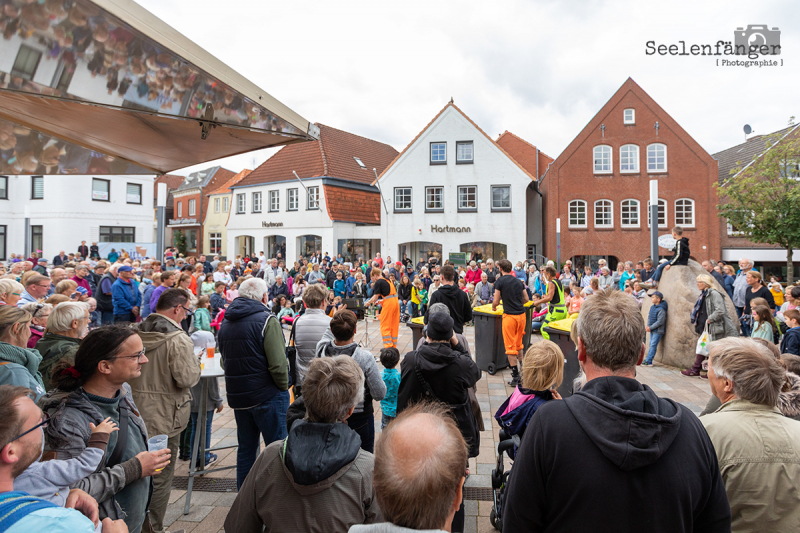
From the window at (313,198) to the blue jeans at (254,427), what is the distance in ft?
82.6

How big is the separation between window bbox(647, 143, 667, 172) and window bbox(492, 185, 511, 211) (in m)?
8.27

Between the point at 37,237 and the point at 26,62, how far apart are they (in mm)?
34962

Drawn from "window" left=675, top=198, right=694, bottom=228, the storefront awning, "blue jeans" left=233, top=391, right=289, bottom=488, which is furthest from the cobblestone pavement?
"window" left=675, top=198, right=694, bottom=228

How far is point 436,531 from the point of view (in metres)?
1.20

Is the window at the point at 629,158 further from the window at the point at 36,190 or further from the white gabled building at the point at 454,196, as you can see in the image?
the window at the point at 36,190

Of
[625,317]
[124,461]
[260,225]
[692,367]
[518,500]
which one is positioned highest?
[260,225]

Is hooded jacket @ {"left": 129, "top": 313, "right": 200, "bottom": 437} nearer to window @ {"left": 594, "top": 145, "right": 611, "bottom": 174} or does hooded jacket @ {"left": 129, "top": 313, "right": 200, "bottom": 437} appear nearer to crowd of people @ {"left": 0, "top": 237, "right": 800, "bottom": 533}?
crowd of people @ {"left": 0, "top": 237, "right": 800, "bottom": 533}

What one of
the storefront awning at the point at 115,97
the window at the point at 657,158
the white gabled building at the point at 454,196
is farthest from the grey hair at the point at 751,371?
the window at the point at 657,158

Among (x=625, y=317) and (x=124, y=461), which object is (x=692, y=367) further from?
(x=124, y=461)

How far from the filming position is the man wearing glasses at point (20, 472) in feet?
4.48

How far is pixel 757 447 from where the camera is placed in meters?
2.05

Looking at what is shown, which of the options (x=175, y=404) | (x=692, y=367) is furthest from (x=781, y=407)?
(x=692, y=367)

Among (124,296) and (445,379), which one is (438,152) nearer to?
(124,296)

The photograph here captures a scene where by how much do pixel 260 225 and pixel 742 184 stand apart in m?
28.0
